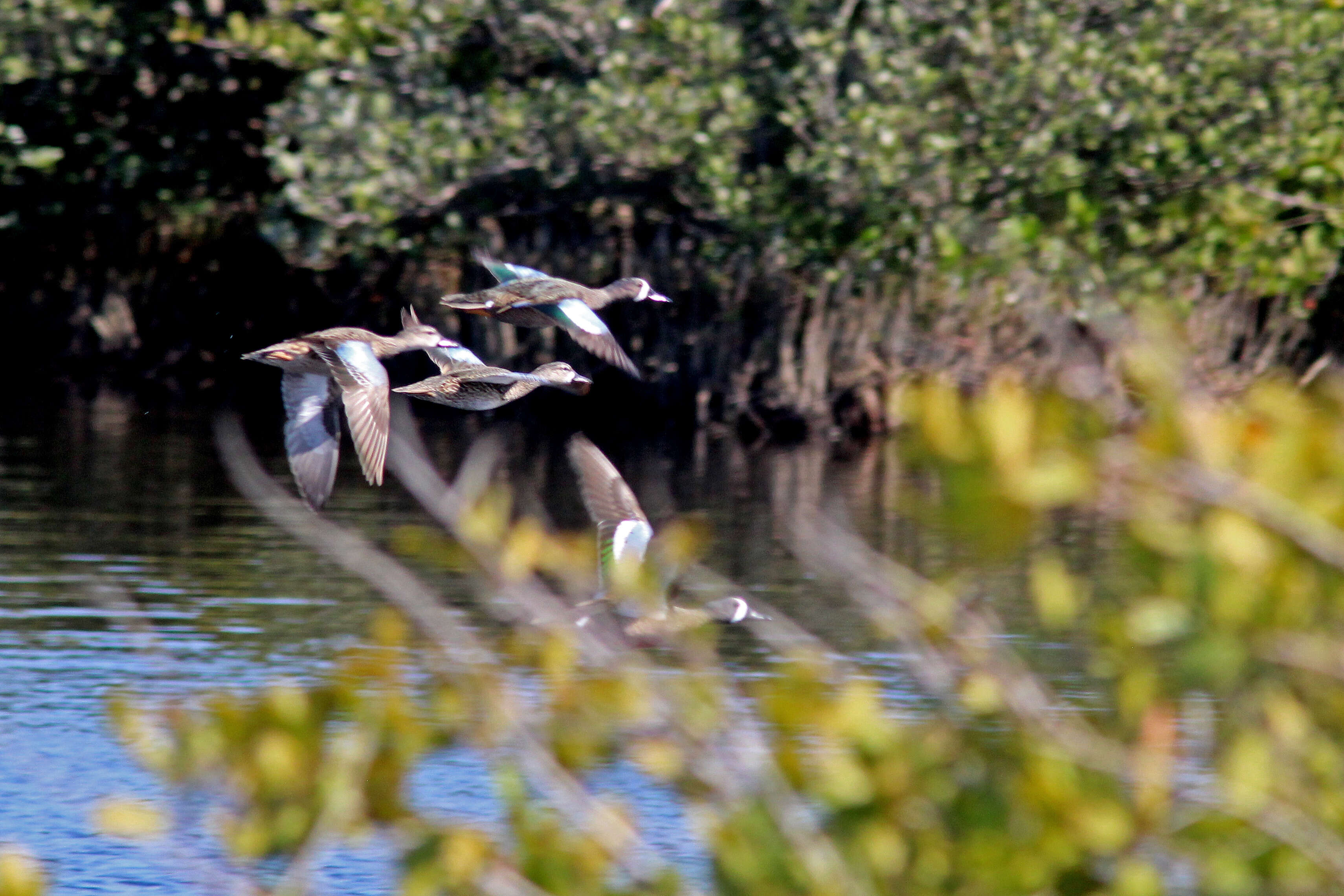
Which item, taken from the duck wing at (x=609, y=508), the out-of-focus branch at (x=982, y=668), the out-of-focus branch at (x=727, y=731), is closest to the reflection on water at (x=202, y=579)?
the out-of-focus branch at (x=727, y=731)

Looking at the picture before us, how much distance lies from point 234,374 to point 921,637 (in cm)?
2260

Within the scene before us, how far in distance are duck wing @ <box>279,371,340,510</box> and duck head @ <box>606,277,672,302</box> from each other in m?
1.30

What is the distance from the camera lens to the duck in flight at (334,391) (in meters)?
7.23

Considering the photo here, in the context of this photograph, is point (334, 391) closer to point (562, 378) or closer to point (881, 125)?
point (562, 378)

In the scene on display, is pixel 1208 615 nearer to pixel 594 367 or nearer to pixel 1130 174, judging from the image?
pixel 1130 174

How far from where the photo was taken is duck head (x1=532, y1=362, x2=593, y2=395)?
7.31m

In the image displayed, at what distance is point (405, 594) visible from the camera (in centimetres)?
284

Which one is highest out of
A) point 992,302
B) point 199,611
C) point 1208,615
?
point 992,302

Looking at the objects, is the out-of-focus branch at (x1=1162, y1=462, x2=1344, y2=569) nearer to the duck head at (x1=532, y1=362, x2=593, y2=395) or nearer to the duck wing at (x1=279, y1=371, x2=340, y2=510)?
the duck head at (x1=532, y1=362, x2=593, y2=395)

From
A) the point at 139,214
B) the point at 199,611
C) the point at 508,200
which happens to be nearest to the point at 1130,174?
the point at 508,200

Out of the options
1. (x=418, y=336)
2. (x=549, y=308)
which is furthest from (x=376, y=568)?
(x=549, y=308)

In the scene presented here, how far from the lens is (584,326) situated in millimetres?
7617

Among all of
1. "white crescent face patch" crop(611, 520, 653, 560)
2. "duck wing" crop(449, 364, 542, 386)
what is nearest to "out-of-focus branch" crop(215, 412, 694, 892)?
"white crescent face patch" crop(611, 520, 653, 560)

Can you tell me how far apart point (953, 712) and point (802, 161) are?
14212 mm
